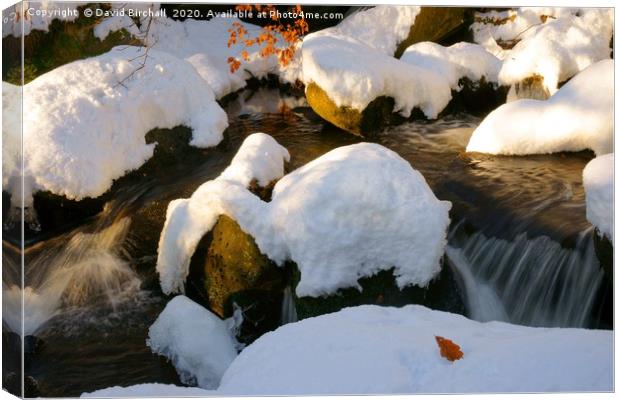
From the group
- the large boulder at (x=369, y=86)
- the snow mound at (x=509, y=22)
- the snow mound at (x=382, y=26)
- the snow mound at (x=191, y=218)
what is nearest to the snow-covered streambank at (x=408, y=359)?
the snow mound at (x=191, y=218)

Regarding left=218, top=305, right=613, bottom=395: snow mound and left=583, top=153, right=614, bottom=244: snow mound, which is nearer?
left=218, top=305, right=613, bottom=395: snow mound

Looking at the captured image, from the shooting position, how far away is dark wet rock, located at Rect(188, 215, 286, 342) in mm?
4336

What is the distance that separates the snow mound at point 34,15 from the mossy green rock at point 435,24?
6.47ft

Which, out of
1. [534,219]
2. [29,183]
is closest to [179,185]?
[29,183]

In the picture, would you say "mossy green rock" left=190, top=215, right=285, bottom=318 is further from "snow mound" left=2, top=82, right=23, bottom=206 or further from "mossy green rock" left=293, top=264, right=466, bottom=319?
"snow mound" left=2, top=82, right=23, bottom=206

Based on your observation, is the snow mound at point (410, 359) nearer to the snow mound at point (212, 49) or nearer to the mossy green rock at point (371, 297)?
the mossy green rock at point (371, 297)

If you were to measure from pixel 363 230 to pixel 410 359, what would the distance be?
3.79ft

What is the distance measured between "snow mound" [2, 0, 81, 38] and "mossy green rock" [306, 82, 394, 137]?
226cm

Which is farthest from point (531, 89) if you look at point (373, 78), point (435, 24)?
point (435, 24)

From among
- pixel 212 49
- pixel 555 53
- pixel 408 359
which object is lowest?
pixel 408 359

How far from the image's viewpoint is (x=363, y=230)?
411cm

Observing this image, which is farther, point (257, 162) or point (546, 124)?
point (546, 124)

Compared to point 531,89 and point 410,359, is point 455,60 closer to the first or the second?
point 531,89

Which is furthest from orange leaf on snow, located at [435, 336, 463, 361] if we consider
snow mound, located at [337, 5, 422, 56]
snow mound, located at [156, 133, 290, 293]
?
snow mound, located at [337, 5, 422, 56]
